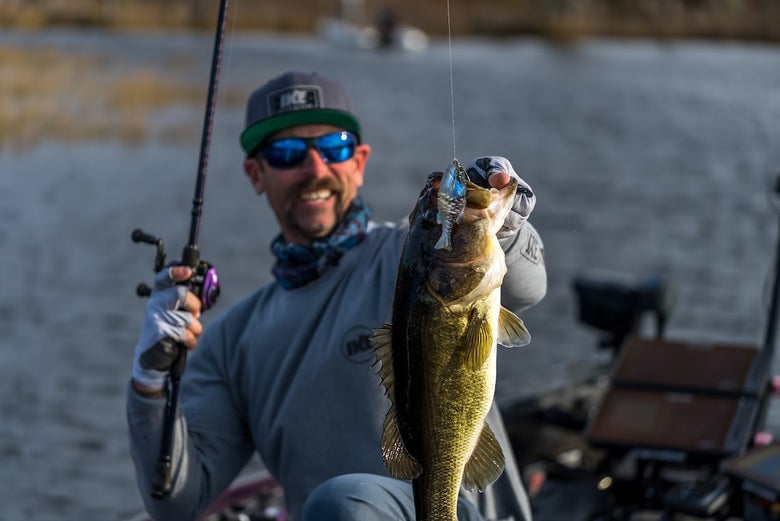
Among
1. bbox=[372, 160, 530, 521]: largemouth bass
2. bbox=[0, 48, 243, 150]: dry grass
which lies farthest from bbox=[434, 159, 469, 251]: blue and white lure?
bbox=[0, 48, 243, 150]: dry grass

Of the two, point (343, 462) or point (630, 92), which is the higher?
point (343, 462)

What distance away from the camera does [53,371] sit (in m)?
11.6

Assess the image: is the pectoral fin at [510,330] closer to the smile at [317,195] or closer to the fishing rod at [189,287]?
the fishing rod at [189,287]

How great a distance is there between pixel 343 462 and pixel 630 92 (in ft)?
109

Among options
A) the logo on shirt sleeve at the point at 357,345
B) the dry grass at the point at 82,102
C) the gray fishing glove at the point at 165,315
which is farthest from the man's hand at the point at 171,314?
the dry grass at the point at 82,102

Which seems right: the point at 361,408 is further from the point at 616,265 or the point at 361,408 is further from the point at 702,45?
the point at 702,45

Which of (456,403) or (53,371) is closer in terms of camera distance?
(456,403)

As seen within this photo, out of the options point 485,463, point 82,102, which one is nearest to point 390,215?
point 82,102

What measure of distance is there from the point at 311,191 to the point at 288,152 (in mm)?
141

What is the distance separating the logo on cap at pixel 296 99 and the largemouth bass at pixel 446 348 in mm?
1269

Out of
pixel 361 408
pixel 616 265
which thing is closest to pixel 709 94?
pixel 616 265

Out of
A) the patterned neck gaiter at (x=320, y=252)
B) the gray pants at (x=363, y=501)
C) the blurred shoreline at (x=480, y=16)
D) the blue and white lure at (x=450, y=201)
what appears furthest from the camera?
the blurred shoreline at (x=480, y=16)

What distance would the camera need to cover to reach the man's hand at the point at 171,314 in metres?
3.54

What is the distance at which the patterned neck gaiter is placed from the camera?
3.98 m
